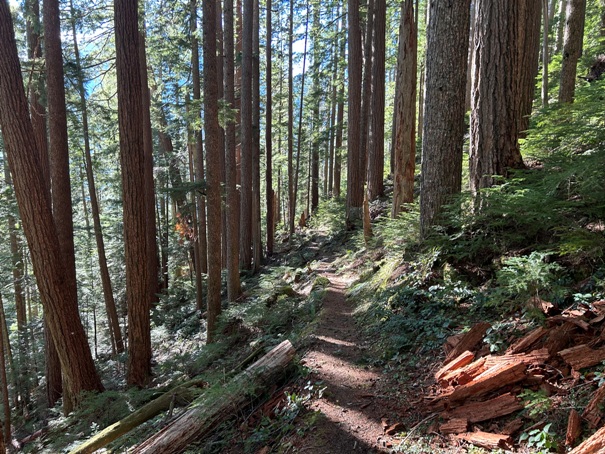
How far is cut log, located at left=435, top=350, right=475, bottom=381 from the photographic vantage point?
3.12 meters

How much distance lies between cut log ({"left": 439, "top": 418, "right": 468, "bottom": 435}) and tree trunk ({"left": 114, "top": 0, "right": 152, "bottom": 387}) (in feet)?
20.5

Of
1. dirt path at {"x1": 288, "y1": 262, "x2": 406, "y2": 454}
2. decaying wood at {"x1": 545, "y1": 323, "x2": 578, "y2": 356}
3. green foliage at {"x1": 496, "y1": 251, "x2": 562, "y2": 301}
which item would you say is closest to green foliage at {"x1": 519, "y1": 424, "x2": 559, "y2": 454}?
decaying wood at {"x1": 545, "y1": 323, "x2": 578, "y2": 356}

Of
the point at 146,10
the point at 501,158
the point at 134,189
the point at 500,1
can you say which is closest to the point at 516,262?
the point at 501,158

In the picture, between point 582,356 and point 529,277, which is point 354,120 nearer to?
point 529,277

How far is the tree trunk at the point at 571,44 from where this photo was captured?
8.77m

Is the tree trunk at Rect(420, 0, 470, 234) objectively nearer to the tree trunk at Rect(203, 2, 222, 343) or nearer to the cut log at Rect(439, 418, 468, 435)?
the cut log at Rect(439, 418, 468, 435)

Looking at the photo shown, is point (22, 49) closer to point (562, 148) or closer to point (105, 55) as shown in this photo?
point (105, 55)

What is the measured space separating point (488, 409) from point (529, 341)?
0.70 m

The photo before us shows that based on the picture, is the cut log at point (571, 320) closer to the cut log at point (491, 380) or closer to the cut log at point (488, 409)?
the cut log at point (491, 380)

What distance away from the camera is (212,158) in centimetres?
854

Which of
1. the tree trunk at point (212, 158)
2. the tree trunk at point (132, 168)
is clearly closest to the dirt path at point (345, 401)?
the tree trunk at point (132, 168)

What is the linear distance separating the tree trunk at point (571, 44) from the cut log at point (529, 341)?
8648 millimetres

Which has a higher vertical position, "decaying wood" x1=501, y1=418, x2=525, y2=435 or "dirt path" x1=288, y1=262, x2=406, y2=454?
"decaying wood" x1=501, y1=418, x2=525, y2=435

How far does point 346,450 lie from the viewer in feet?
9.22
